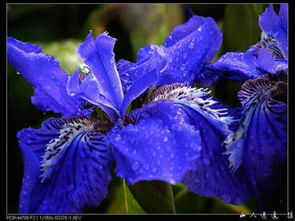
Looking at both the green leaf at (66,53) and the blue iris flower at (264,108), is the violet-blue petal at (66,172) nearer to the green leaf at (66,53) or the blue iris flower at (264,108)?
the blue iris flower at (264,108)

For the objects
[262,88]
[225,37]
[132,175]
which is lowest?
[132,175]

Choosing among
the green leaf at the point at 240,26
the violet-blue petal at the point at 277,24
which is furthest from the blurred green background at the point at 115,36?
the violet-blue petal at the point at 277,24

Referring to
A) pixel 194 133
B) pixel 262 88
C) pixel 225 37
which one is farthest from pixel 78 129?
pixel 225 37

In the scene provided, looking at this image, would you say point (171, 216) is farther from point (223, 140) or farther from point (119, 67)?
point (119, 67)

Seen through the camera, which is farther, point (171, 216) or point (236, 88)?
point (236, 88)

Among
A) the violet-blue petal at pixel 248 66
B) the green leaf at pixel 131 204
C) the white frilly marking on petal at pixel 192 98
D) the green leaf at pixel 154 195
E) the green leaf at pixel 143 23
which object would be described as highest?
the green leaf at pixel 143 23

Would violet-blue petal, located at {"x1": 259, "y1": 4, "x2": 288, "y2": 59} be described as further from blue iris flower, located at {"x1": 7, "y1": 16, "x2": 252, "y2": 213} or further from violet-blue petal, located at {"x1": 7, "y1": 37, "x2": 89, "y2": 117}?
violet-blue petal, located at {"x1": 7, "y1": 37, "x2": 89, "y2": 117}

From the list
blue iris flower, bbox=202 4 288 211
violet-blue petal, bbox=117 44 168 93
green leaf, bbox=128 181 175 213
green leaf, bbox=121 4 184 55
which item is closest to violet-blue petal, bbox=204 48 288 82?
blue iris flower, bbox=202 4 288 211

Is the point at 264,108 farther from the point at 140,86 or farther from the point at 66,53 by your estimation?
the point at 66,53
